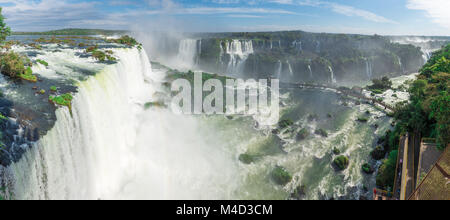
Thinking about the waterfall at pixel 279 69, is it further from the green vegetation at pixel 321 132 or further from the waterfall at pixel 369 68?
the green vegetation at pixel 321 132

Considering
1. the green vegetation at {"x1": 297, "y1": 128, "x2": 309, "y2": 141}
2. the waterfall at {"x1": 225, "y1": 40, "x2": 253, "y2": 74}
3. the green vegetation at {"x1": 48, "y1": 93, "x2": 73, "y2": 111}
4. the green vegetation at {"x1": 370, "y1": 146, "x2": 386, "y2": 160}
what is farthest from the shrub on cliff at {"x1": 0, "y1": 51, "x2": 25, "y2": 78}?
the waterfall at {"x1": 225, "y1": 40, "x2": 253, "y2": 74}

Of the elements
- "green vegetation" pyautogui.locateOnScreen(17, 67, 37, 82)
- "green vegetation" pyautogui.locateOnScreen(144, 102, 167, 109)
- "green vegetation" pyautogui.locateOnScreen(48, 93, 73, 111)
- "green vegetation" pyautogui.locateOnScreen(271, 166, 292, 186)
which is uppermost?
"green vegetation" pyautogui.locateOnScreen(17, 67, 37, 82)

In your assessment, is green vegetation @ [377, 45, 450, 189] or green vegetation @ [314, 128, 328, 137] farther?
green vegetation @ [314, 128, 328, 137]

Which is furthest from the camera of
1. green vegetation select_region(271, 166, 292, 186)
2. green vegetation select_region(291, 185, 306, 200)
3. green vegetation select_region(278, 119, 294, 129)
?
green vegetation select_region(278, 119, 294, 129)

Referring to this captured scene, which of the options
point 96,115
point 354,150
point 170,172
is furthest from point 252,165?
point 96,115

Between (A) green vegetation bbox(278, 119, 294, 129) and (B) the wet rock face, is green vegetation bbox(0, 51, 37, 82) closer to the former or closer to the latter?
(B) the wet rock face

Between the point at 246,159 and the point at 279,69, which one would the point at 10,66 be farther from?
the point at 279,69

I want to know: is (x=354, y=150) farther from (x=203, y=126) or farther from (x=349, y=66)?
(x=349, y=66)

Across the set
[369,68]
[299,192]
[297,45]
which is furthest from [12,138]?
[297,45]
